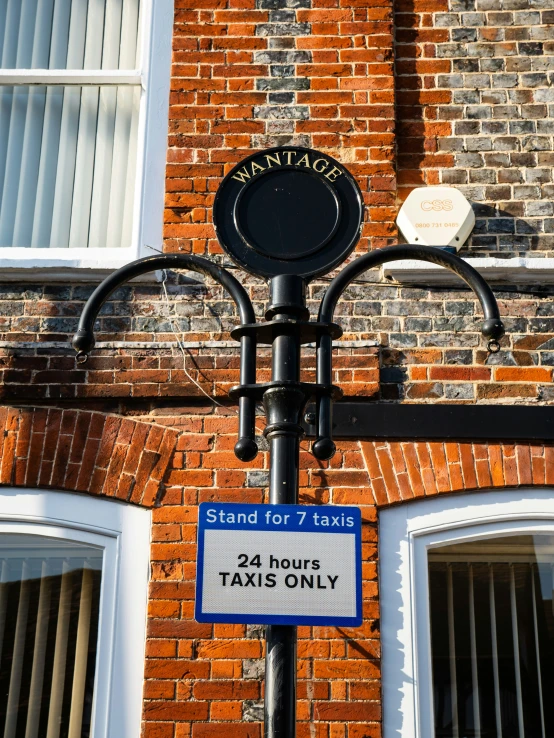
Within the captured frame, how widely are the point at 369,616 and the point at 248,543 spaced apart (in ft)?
5.66

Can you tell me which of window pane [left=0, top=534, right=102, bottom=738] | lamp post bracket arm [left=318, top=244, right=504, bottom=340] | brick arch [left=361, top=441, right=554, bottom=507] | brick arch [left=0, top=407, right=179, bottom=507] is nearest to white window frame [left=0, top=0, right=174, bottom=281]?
brick arch [left=0, top=407, right=179, bottom=507]

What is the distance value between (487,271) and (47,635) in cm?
290

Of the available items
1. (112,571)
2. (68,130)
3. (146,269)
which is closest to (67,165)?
(68,130)

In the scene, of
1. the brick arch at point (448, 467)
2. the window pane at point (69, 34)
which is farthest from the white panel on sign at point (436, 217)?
the window pane at point (69, 34)

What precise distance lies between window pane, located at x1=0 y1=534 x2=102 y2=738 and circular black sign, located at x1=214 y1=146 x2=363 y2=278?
213cm

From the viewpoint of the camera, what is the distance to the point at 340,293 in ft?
10.4

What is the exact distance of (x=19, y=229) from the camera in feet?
17.9

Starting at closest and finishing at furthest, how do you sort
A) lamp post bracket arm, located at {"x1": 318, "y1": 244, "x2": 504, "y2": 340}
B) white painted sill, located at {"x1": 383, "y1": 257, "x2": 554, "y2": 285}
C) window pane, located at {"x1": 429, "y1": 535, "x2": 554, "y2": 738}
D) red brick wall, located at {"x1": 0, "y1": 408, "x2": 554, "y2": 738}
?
lamp post bracket arm, located at {"x1": 318, "y1": 244, "x2": 504, "y2": 340}, red brick wall, located at {"x1": 0, "y1": 408, "x2": 554, "y2": 738}, window pane, located at {"x1": 429, "y1": 535, "x2": 554, "y2": 738}, white painted sill, located at {"x1": 383, "y1": 257, "x2": 554, "y2": 285}

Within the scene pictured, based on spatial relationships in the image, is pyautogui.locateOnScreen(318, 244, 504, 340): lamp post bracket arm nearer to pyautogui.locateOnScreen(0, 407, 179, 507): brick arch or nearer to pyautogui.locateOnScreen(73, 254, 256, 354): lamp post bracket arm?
pyautogui.locateOnScreen(73, 254, 256, 354): lamp post bracket arm

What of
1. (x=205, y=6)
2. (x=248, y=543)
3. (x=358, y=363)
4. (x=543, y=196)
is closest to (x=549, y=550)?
(x=358, y=363)

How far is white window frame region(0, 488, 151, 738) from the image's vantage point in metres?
4.36

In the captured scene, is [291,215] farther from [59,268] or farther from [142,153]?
[142,153]

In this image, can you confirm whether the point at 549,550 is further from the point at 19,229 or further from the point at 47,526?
the point at 19,229

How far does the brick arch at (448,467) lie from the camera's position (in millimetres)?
4613
